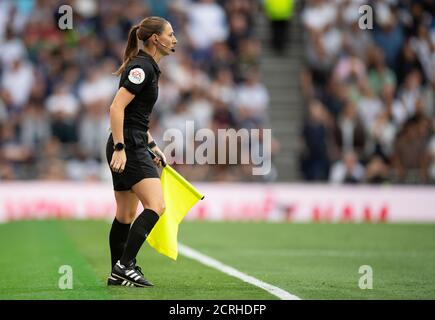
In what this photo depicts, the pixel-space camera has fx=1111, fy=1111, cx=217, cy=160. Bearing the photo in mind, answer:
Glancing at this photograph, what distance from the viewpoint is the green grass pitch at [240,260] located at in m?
9.86

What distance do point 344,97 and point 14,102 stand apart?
23.9ft

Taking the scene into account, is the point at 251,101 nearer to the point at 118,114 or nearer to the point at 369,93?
the point at 369,93

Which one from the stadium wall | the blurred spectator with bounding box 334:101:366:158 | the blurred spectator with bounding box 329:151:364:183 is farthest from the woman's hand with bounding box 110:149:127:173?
the blurred spectator with bounding box 334:101:366:158

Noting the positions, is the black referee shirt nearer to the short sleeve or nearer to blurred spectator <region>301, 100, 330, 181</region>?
the short sleeve

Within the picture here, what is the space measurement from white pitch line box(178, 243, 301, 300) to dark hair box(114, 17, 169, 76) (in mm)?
2380

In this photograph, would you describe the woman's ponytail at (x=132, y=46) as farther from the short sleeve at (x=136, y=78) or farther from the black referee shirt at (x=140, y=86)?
the short sleeve at (x=136, y=78)

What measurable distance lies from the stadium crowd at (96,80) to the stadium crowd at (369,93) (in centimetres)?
134

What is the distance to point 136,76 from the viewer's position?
9648 millimetres

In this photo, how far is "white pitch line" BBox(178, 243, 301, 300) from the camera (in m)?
9.52

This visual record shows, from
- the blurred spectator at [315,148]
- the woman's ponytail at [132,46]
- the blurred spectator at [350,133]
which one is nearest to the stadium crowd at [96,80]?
the blurred spectator at [315,148]

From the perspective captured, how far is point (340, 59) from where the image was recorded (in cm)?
2556

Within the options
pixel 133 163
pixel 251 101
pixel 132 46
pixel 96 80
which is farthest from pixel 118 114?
pixel 251 101
